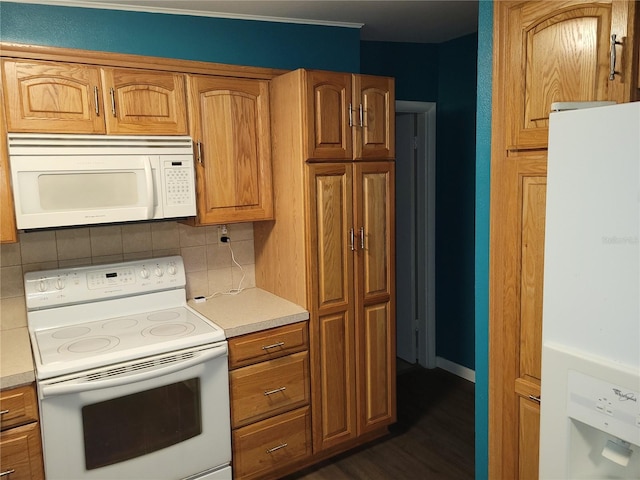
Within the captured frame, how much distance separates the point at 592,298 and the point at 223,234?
208 cm

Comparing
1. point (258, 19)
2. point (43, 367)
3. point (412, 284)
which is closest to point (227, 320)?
point (43, 367)

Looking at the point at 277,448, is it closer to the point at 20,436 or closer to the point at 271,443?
the point at 271,443

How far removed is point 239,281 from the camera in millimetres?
3055

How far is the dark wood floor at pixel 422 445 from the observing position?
275 cm

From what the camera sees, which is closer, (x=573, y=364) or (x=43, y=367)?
(x=573, y=364)

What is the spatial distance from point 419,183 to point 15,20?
2.68 m

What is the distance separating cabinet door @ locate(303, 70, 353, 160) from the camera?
2.53 meters

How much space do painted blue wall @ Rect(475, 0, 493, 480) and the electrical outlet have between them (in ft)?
4.77

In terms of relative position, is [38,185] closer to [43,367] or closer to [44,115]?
[44,115]

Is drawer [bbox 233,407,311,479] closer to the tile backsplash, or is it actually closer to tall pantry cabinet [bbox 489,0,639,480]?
the tile backsplash

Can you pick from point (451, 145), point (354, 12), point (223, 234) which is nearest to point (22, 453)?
point (223, 234)

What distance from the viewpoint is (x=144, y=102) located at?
241 centimetres

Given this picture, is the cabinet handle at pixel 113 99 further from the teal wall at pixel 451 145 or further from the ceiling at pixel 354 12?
the teal wall at pixel 451 145

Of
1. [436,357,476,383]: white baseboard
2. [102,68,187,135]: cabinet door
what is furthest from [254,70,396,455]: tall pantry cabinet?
[436,357,476,383]: white baseboard
